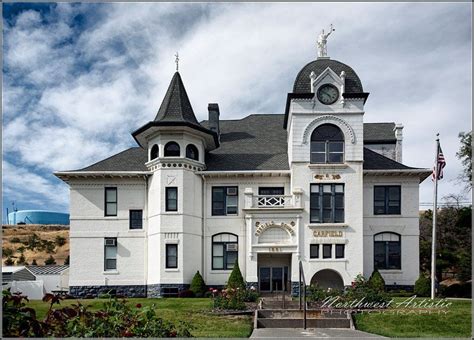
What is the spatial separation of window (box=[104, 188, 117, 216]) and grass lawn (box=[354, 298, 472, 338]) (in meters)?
15.9

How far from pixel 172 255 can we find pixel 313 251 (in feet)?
25.1

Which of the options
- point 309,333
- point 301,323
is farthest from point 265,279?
point 309,333

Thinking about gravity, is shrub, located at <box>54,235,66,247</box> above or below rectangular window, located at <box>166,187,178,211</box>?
below

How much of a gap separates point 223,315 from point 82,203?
13465 mm

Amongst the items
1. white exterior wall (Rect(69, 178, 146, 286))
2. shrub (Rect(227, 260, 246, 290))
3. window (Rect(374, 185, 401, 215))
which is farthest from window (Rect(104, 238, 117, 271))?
window (Rect(374, 185, 401, 215))

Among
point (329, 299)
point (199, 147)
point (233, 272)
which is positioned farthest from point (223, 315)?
point (199, 147)

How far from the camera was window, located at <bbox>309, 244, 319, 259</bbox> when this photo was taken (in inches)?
1145

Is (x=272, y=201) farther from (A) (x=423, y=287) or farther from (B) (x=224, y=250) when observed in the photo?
(A) (x=423, y=287)

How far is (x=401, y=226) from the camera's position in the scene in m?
30.6

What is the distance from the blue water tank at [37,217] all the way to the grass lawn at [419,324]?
288 ft

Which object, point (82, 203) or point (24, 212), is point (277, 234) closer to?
point (82, 203)

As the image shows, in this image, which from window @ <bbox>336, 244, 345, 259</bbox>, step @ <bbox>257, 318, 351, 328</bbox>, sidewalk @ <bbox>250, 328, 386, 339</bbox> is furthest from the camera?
window @ <bbox>336, 244, 345, 259</bbox>

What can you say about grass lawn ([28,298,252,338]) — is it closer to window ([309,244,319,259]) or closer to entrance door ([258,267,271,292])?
entrance door ([258,267,271,292])

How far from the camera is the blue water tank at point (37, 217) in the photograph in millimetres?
99381
